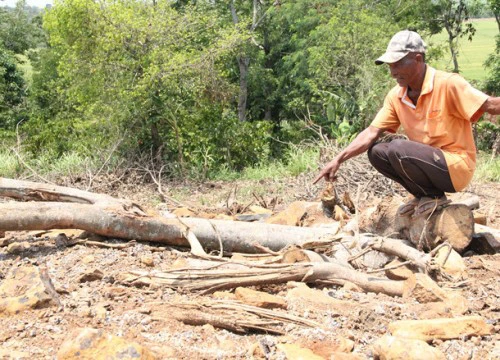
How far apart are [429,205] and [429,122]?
21.7 inches

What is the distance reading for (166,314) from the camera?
2.79 metres

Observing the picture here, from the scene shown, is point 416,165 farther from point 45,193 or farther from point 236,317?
point 45,193

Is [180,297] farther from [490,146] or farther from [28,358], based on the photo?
[490,146]

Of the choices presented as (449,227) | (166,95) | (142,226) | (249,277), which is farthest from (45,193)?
(166,95)

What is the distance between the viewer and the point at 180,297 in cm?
308

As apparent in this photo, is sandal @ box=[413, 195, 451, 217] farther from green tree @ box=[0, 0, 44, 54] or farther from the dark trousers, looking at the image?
green tree @ box=[0, 0, 44, 54]

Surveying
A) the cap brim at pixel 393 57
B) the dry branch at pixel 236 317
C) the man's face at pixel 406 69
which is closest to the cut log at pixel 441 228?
the man's face at pixel 406 69

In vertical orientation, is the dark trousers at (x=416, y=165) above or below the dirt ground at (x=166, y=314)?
above

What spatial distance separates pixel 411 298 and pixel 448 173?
994 millimetres

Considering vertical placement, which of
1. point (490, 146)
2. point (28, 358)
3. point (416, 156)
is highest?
point (416, 156)

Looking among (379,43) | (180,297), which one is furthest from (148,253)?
(379,43)

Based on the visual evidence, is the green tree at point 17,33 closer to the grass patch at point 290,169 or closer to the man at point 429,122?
the grass patch at point 290,169

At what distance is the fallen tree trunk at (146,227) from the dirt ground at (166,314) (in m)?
0.12

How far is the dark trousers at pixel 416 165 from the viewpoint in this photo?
12.5 ft
